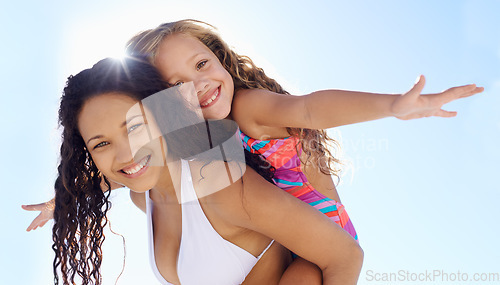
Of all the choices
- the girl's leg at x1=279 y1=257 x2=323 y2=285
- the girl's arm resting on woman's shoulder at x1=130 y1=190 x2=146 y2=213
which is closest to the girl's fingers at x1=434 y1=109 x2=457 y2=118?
the girl's leg at x1=279 y1=257 x2=323 y2=285

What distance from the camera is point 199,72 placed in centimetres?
290

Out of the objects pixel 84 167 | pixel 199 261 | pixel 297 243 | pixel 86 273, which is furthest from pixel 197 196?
pixel 86 273

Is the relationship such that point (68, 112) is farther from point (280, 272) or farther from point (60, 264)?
point (280, 272)

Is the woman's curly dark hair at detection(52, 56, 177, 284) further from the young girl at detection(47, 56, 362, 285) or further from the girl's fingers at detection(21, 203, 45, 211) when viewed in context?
the girl's fingers at detection(21, 203, 45, 211)

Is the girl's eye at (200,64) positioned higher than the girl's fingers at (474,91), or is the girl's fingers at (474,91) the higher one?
the girl's eye at (200,64)

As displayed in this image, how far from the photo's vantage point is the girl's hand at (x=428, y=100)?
190cm

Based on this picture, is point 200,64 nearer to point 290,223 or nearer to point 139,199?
point 139,199

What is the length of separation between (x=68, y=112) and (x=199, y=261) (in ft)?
3.35

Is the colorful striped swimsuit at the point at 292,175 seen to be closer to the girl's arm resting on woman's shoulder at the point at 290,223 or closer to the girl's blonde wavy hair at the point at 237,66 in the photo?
the girl's blonde wavy hair at the point at 237,66

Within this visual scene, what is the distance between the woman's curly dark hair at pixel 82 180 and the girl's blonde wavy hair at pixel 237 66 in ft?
0.90

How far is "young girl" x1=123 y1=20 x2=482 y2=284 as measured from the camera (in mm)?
2369

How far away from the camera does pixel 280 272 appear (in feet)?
8.48

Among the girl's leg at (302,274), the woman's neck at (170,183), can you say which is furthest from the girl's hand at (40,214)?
the girl's leg at (302,274)

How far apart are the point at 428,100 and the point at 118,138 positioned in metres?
1.43
